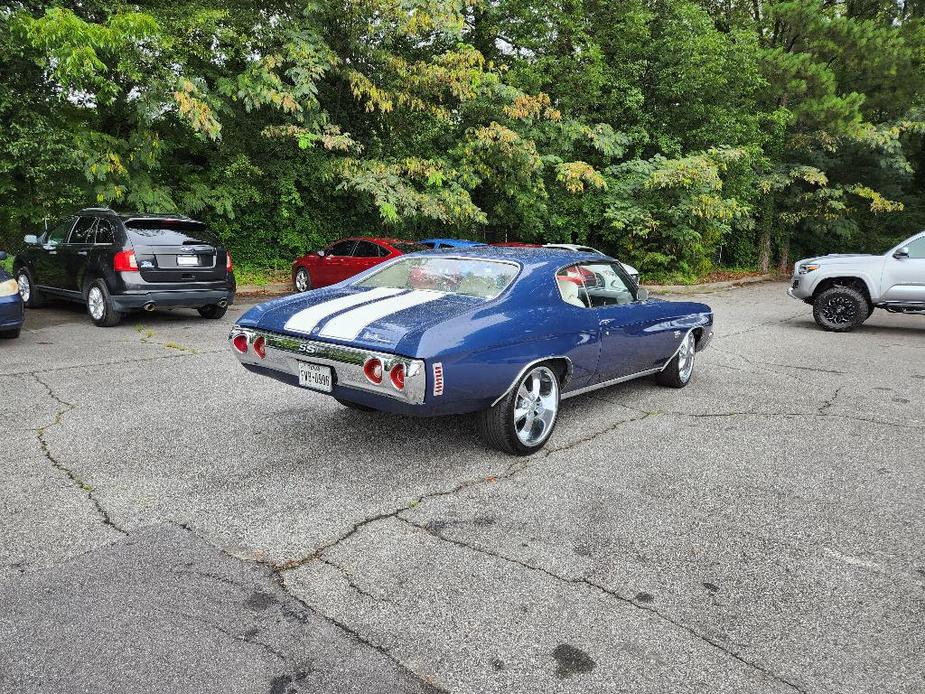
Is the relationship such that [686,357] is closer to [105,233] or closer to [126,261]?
[126,261]

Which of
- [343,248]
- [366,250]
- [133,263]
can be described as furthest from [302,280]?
[133,263]

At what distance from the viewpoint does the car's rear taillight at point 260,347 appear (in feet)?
15.3

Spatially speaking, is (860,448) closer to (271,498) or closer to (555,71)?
(271,498)

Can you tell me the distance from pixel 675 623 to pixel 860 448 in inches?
121

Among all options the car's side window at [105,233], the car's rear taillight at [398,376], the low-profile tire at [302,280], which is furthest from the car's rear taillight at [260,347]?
the low-profile tire at [302,280]

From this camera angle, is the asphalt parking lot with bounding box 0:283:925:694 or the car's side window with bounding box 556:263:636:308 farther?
the car's side window with bounding box 556:263:636:308

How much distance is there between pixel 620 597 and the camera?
9.37ft

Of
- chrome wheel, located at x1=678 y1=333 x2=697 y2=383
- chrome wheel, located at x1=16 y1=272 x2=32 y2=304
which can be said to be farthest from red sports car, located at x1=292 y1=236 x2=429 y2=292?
chrome wheel, located at x1=678 y1=333 x2=697 y2=383

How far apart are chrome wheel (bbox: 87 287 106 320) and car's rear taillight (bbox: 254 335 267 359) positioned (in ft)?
20.4

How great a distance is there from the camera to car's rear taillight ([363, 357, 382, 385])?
12.9 feet

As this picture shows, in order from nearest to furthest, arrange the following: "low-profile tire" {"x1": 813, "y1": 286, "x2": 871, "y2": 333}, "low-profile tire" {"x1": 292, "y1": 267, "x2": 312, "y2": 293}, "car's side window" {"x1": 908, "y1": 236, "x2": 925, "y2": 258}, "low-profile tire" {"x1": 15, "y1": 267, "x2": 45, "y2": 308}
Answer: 1. "car's side window" {"x1": 908, "y1": 236, "x2": 925, "y2": 258}
2. "low-profile tire" {"x1": 813, "y1": 286, "x2": 871, "y2": 333}
3. "low-profile tire" {"x1": 15, "y1": 267, "x2": 45, "y2": 308}
4. "low-profile tire" {"x1": 292, "y1": 267, "x2": 312, "y2": 293}

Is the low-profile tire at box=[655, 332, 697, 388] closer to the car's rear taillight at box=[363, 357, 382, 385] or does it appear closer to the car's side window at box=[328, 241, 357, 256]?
the car's rear taillight at box=[363, 357, 382, 385]

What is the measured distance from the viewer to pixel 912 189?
2912 cm

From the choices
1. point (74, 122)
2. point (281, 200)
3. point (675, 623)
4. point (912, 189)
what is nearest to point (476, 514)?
point (675, 623)
